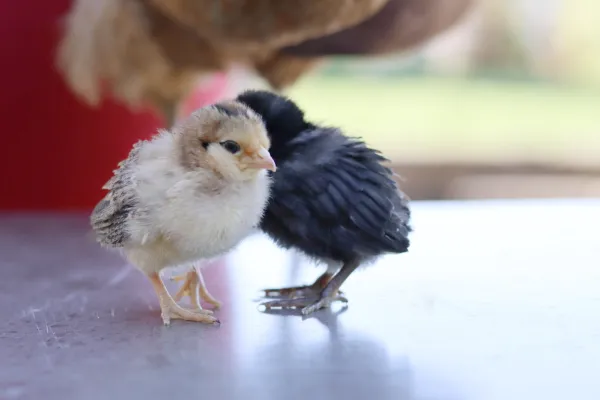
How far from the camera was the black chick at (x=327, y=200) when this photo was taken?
1.98 ft

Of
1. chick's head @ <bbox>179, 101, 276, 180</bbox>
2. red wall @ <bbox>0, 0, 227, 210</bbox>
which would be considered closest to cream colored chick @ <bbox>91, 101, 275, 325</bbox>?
chick's head @ <bbox>179, 101, 276, 180</bbox>

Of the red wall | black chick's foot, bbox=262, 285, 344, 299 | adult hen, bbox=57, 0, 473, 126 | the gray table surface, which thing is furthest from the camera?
the red wall

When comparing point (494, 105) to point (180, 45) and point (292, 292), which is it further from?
point (292, 292)

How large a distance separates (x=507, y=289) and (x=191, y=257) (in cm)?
33

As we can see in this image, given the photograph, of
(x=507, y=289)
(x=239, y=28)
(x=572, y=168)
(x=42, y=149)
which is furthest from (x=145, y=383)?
(x=572, y=168)

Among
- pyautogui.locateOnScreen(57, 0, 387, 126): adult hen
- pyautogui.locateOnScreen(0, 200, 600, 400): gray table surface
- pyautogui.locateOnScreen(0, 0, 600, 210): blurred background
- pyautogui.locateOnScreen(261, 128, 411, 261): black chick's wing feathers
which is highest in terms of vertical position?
pyautogui.locateOnScreen(0, 0, 600, 210): blurred background

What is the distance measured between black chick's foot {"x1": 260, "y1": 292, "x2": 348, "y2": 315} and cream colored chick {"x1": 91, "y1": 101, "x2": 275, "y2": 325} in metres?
0.10

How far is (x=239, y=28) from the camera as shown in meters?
0.86

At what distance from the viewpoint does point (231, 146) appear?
54 centimetres

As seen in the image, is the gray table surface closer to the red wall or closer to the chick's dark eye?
the chick's dark eye

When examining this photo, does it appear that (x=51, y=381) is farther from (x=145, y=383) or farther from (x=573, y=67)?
(x=573, y=67)

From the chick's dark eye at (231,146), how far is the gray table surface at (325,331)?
149 millimetres

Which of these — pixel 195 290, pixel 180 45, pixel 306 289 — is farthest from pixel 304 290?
pixel 180 45

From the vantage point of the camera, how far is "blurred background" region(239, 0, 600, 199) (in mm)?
1926
